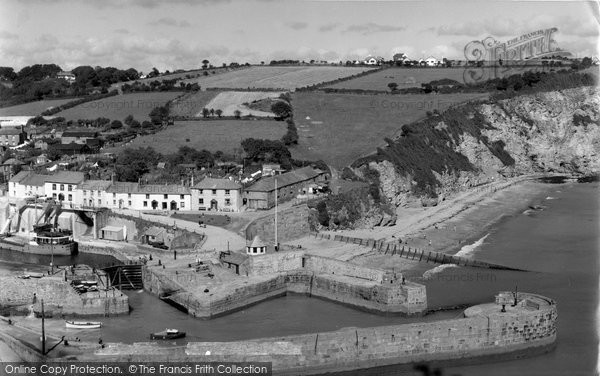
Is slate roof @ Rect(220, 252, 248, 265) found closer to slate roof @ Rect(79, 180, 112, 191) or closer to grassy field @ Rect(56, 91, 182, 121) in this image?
slate roof @ Rect(79, 180, 112, 191)

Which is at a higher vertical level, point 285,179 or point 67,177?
point 67,177

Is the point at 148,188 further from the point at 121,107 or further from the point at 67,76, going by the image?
the point at 67,76

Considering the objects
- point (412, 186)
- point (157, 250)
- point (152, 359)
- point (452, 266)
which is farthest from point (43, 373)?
point (412, 186)

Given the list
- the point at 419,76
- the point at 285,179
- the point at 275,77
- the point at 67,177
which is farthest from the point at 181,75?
the point at 285,179

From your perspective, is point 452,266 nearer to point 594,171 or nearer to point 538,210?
point 538,210

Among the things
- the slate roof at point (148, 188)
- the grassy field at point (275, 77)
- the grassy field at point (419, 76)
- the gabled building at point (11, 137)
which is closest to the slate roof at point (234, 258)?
the slate roof at point (148, 188)
